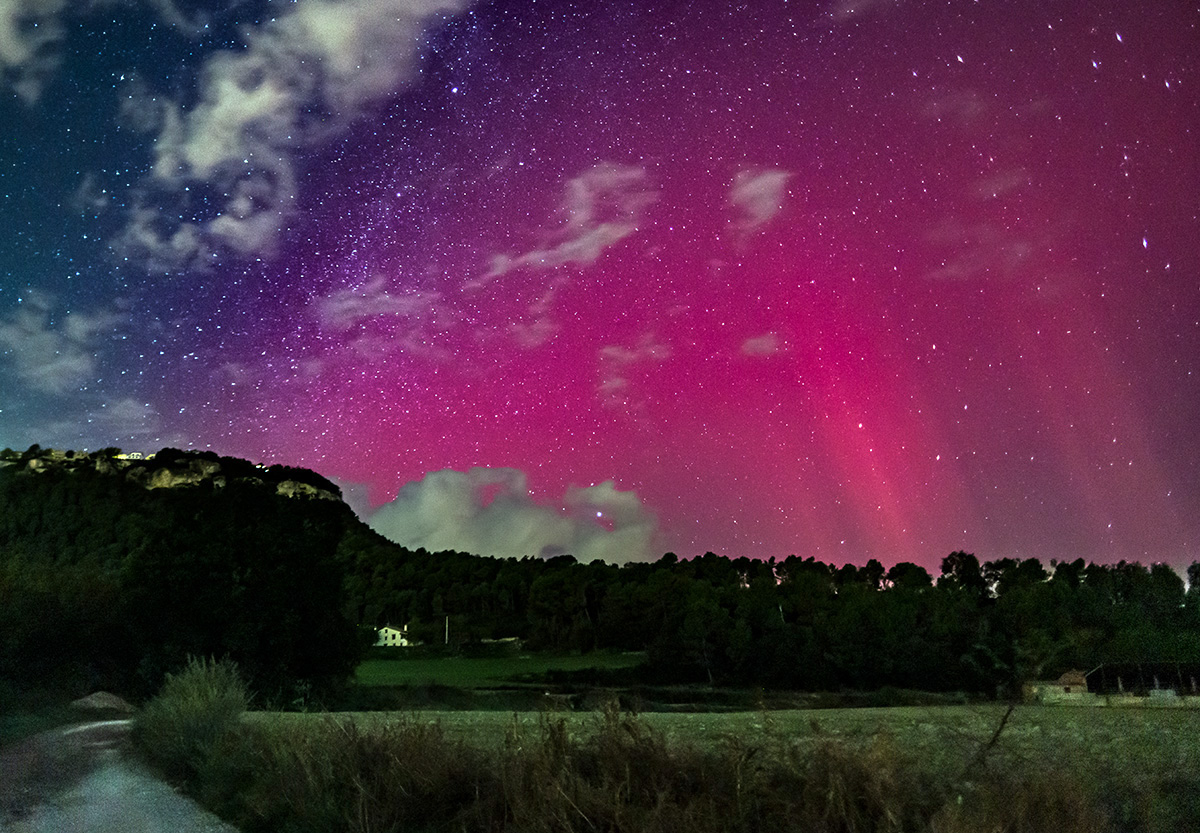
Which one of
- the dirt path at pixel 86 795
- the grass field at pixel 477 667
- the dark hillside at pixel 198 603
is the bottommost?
the grass field at pixel 477 667

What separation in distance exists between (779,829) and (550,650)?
110 meters

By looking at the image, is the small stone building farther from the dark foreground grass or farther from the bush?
the bush

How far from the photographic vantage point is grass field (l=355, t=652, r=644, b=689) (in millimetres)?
72688

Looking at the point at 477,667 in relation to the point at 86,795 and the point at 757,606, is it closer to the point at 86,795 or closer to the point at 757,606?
the point at 757,606

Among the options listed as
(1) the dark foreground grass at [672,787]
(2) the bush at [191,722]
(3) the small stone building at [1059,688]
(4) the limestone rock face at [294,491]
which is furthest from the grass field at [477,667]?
(1) the dark foreground grass at [672,787]

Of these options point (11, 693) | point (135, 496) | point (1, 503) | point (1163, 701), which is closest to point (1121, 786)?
point (1163, 701)

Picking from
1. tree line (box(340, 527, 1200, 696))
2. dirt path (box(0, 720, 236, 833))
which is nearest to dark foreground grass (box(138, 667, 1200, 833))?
dirt path (box(0, 720, 236, 833))

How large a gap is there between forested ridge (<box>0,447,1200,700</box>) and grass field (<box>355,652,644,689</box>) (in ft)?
16.1

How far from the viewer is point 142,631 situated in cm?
3691

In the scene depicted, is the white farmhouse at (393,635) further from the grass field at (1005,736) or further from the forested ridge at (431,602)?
the grass field at (1005,736)

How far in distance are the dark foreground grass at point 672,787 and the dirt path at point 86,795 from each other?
3.91 ft

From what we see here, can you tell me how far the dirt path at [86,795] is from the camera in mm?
→ 10031

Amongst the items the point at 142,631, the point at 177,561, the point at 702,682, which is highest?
the point at 177,561

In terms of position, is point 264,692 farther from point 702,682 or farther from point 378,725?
point 702,682
